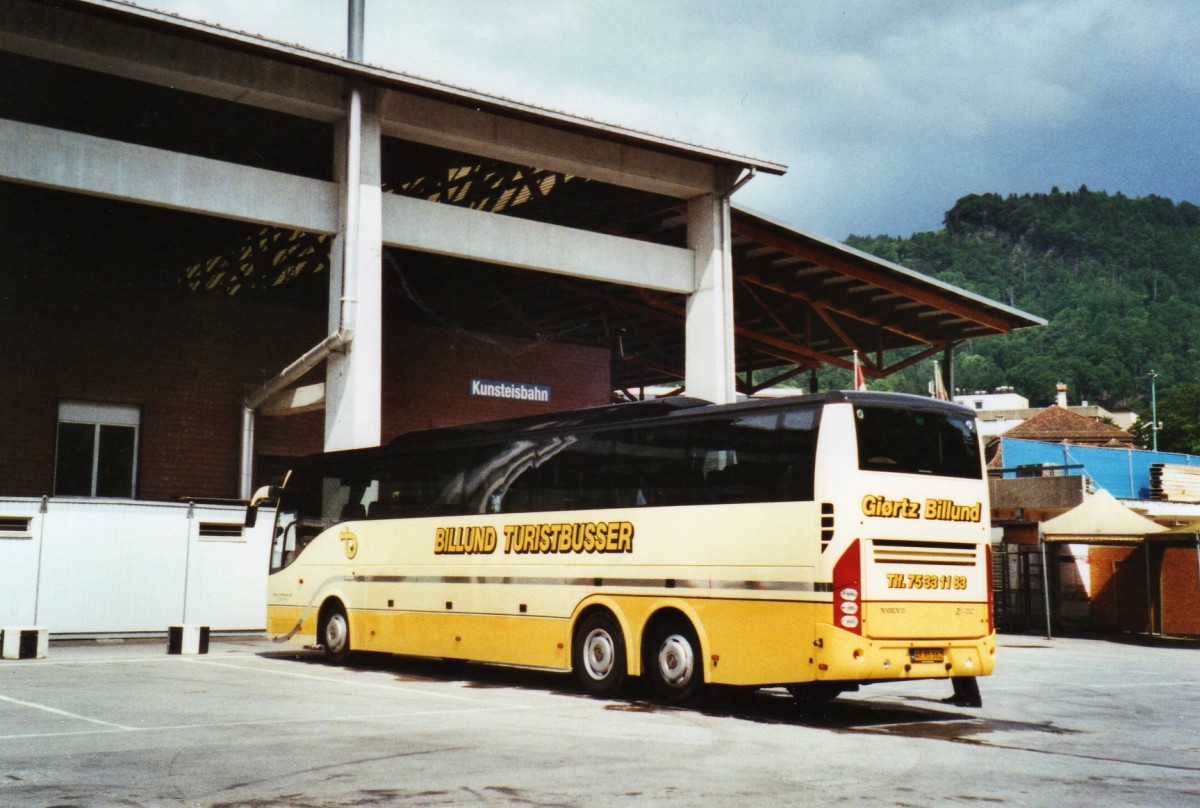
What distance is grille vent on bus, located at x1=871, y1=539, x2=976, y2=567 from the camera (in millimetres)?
11508

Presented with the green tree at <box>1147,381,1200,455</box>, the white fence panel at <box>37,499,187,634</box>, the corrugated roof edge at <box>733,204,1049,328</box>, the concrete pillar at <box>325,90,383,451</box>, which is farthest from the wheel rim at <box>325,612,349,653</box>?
the green tree at <box>1147,381,1200,455</box>

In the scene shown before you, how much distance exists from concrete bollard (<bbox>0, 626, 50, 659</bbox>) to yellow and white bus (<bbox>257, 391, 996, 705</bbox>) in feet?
17.2

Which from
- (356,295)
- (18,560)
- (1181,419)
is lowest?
(18,560)

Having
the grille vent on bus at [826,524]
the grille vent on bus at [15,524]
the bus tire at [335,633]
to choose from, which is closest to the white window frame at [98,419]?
the grille vent on bus at [15,524]

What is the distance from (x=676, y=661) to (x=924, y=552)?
2787mm

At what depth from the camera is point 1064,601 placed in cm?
2903

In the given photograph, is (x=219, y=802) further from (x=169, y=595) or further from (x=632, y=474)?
(x=169, y=595)

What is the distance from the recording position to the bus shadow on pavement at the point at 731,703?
1188cm

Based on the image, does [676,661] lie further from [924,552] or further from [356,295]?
[356,295]

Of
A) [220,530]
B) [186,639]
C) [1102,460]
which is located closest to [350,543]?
[186,639]

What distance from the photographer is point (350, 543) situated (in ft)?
58.3

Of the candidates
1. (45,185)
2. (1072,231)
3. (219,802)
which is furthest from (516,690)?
(1072,231)

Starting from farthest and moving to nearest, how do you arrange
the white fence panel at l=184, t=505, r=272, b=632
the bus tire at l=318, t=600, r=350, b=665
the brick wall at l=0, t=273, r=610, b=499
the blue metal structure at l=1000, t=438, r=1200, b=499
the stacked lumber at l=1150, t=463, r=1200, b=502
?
1. the blue metal structure at l=1000, t=438, r=1200, b=499
2. the stacked lumber at l=1150, t=463, r=1200, b=502
3. the brick wall at l=0, t=273, r=610, b=499
4. the white fence panel at l=184, t=505, r=272, b=632
5. the bus tire at l=318, t=600, r=350, b=665

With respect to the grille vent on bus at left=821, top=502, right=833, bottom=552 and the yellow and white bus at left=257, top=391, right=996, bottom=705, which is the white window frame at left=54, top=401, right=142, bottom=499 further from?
the grille vent on bus at left=821, top=502, right=833, bottom=552
